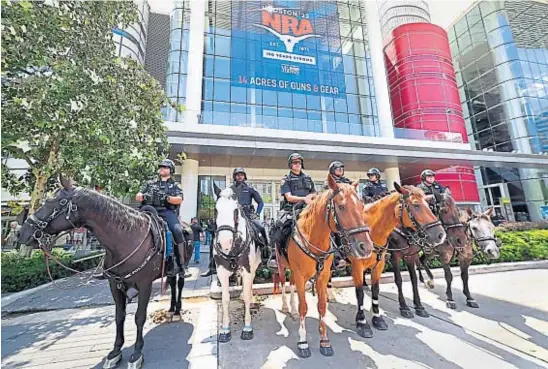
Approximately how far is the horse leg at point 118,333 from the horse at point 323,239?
2389 millimetres

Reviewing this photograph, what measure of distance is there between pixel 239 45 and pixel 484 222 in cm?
2324

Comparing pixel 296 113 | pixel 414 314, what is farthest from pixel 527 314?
pixel 296 113

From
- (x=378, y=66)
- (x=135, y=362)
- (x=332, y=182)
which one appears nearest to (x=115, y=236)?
(x=135, y=362)

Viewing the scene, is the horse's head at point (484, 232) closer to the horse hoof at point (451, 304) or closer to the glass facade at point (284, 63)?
the horse hoof at point (451, 304)

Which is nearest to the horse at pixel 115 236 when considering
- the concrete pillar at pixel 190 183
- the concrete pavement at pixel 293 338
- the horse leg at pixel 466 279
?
the concrete pavement at pixel 293 338

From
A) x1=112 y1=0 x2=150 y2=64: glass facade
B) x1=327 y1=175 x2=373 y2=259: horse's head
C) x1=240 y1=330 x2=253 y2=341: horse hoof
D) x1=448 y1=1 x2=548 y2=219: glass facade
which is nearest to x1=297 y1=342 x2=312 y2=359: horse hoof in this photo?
x1=240 y1=330 x2=253 y2=341: horse hoof

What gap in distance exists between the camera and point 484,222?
5.14m

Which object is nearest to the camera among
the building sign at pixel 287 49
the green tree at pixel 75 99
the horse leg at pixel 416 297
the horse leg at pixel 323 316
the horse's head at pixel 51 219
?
the horse's head at pixel 51 219

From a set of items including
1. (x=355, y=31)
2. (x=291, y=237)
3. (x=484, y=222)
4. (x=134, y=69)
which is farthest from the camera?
(x=355, y=31)

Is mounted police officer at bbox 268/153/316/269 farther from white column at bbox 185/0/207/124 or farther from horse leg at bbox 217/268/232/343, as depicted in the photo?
white column at bbox 185/0/207/124

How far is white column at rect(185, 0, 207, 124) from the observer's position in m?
18.3

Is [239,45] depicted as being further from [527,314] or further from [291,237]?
[527,314]

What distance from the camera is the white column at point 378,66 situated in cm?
2233

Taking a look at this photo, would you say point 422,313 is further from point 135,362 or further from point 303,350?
point 135,362
